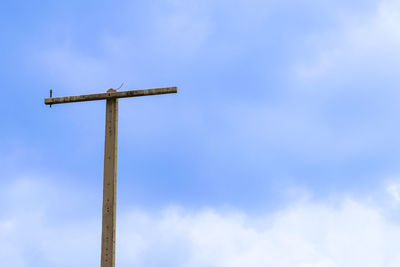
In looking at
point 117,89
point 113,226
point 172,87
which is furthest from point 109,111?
point 113,226

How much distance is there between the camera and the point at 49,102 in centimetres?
1252

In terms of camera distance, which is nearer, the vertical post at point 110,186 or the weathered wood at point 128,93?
the vertical post at point 110,186

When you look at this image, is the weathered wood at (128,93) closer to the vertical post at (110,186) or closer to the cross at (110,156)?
the cross at (110,156)

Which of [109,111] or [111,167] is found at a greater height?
[109,111]

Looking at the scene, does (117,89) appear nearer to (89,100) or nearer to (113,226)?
(89,100)

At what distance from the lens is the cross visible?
11.0 meters

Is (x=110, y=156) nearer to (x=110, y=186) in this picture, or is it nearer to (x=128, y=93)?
(x=110, y=186)

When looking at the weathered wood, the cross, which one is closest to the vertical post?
the cross

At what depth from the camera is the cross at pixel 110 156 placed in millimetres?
11016

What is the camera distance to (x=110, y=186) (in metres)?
11.5

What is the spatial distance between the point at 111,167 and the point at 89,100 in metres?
1.66

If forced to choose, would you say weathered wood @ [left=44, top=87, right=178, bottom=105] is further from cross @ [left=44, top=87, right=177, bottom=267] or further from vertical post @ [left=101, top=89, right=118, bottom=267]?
vertical post @ [left=101, top=89, right=118, bottom=267]

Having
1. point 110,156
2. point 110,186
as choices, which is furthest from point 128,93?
point 110,186

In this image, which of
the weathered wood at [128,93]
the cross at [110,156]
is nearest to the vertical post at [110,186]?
the cross at [110,156]
